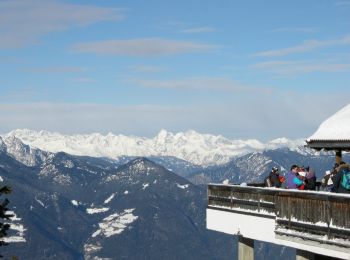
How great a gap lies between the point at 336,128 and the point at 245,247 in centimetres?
575

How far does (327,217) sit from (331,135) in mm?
5641

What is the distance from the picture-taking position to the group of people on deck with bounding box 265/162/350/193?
74.4 feet

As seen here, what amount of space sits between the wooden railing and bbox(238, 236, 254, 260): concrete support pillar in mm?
1327

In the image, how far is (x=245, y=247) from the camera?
1119 inches

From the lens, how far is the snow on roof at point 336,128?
25266 mm

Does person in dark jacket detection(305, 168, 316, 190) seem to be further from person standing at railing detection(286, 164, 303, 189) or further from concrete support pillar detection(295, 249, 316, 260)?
concrete support pillar detection(295, 249, 316, 260)

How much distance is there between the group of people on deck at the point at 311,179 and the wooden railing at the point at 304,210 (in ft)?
4.63

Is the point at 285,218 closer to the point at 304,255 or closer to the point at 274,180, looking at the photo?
Answer: the point at 304,255

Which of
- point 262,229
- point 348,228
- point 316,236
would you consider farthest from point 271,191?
point 348,228

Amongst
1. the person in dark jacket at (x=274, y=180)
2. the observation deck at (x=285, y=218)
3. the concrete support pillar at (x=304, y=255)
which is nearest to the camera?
the observation deck at (x=285, y=218)

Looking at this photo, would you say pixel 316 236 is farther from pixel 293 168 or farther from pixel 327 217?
pixel 293 168

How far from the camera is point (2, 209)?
45.2 m

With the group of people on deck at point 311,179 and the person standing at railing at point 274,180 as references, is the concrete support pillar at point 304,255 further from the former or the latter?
the person standing at railing at point 274,180

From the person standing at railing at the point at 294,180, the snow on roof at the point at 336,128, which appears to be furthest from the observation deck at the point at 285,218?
the snow on roof at the point at 336,128
